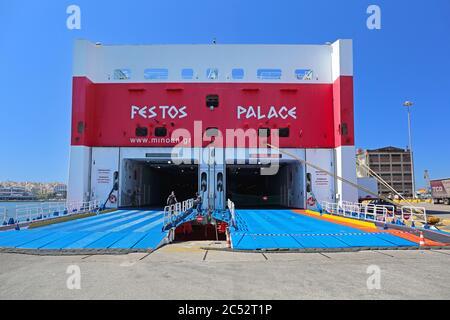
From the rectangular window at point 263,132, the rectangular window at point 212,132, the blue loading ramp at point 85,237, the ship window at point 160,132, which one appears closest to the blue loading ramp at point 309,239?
the blue loading ramp at point 85,237

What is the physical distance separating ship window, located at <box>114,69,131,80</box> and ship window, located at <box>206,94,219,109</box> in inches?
214

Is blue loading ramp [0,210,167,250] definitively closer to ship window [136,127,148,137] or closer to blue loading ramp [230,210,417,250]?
blue loading ramp [230,210,417,250]

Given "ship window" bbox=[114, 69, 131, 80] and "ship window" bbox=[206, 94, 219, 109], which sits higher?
"ship window" bbox=[114, 69, 131, 80]

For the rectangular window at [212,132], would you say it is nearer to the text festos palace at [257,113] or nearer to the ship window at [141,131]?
the text festos palace at [257,113]

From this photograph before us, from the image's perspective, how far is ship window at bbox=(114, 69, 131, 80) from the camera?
22.0 m

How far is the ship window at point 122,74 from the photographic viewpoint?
2197 cm

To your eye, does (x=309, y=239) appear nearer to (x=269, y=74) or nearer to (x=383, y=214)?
(x=383, y=214)

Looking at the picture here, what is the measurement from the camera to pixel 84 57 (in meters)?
21.0

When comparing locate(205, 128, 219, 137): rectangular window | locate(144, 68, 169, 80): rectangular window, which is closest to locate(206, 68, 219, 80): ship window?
locate(144, 68, 169, 80): rectangular window

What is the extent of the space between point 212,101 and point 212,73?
1.89 m

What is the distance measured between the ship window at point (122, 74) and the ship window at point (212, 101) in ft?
17.8
